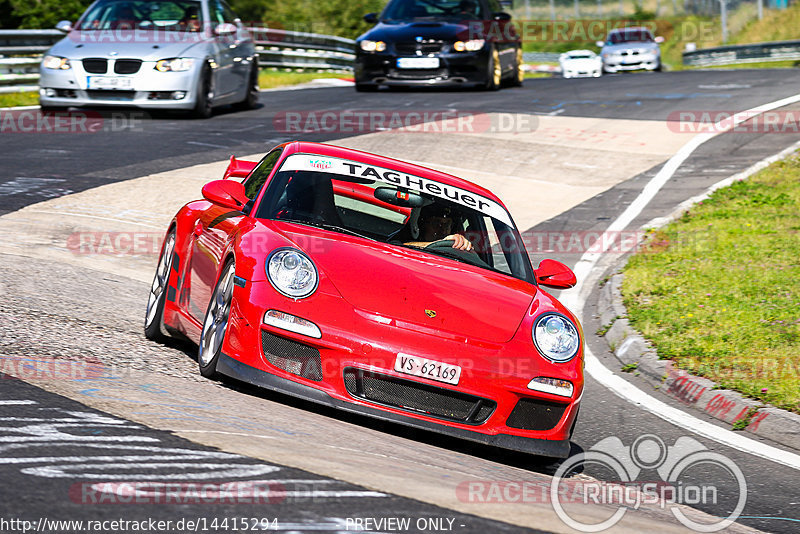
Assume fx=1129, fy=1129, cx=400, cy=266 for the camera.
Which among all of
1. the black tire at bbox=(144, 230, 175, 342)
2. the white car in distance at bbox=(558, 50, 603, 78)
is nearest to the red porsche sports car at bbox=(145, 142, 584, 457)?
the black tire at bbox=(144, 230, 175, 342)

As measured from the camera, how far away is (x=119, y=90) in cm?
1591

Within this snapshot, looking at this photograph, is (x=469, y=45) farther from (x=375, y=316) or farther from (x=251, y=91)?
(x=375, y=316)

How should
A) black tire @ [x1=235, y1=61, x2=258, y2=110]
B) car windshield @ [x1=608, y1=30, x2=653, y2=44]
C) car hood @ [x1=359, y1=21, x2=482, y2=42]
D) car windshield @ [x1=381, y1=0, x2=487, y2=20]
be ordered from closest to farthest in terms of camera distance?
black tire @ [x1=235, y1=61, x2=258, y2=110] < car hood @ [x1=359, y1=21, x2=482, y2=42] < car windshield @ [x1=381, y1=0, x2=487, y2=20] < car windshield @ [x1=608, y1=30, x2=653, y2=44]

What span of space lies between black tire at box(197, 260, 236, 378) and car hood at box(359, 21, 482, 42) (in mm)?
15324

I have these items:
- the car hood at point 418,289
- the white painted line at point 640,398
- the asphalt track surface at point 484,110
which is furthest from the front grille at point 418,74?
the car hood at point 418,289

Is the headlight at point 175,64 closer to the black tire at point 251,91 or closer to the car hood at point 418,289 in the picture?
the black tire at point 251,91

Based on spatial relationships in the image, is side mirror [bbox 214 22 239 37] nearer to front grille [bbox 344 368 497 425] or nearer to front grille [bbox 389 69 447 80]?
front grille [bbox 389 69 447 80]

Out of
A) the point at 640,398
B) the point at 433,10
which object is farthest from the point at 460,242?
the point at 433,10

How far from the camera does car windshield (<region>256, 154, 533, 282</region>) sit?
248 inches

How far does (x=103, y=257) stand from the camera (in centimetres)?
953

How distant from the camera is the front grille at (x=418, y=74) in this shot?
20891 millimetres

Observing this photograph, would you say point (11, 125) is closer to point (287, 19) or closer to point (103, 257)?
point (103, 257)

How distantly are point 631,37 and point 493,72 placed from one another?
1540cm

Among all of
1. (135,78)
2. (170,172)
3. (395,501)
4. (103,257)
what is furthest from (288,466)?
(135,78)
